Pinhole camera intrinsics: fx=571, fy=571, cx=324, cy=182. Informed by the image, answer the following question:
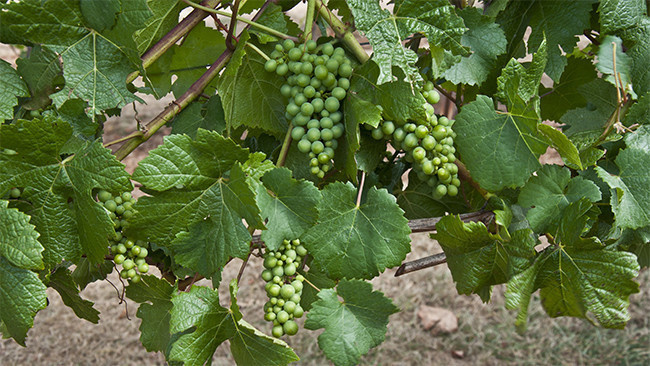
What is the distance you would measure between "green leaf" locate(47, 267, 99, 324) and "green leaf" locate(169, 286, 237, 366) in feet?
0.59

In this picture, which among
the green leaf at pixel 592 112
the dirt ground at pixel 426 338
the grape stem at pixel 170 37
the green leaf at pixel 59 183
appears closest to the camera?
the green leaf at pixel 59 183

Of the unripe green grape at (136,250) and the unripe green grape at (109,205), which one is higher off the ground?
the unripe green grape at (109,205)

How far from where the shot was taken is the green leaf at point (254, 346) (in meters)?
0.65

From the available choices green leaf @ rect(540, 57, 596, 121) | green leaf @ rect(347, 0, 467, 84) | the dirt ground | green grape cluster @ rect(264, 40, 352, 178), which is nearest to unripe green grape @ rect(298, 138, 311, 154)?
green grape cluster @ rect(264, 40, 352, 178)

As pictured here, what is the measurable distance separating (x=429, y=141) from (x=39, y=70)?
471 mm

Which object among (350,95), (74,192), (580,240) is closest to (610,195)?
(580,240)

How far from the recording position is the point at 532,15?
2.75 feet

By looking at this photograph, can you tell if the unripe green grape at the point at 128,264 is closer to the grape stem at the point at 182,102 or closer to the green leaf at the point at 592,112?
the grape stem at the point at 182,102

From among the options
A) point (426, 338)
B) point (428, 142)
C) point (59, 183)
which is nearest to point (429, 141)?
point (428, 142)

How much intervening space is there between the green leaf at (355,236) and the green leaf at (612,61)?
13.4 inches

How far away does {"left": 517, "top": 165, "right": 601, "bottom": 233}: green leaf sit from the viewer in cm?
73

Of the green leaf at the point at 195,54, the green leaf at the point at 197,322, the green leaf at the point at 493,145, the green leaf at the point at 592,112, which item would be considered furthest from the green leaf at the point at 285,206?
the green leaf at the point at 592,112

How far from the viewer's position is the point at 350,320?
69 cm

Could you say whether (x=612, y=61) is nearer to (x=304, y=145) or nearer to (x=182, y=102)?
(x=304, y=145)
